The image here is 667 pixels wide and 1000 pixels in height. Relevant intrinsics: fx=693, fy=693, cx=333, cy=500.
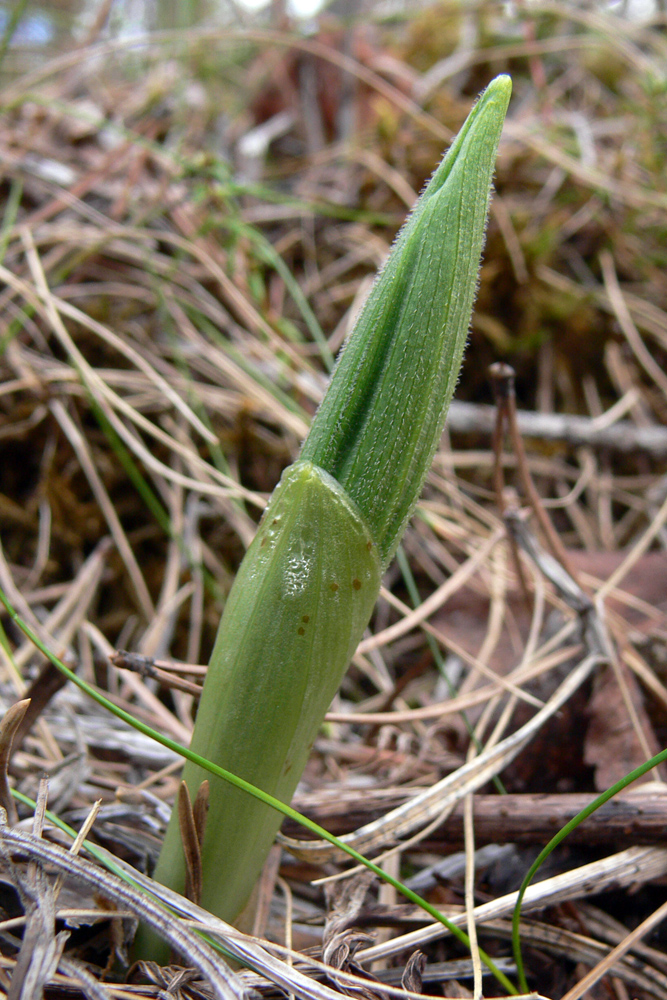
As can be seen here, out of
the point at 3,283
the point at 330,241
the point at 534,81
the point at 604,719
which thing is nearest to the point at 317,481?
the point at 604,719

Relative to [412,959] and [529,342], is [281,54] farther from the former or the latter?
[412,959]

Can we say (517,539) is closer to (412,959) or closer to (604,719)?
(604,719)

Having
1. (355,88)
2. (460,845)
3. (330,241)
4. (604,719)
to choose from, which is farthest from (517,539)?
(355,88)

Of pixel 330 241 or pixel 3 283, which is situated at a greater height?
pixel 330 241

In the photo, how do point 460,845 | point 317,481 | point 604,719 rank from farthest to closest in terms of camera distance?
point 604,719 → point 460,845 → point 317,481

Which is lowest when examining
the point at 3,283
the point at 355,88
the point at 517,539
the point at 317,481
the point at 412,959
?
the point at 412,959

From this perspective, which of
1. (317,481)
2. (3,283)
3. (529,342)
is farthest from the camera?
(529,342)

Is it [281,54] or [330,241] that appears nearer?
[330,241]
